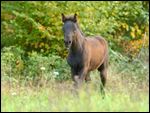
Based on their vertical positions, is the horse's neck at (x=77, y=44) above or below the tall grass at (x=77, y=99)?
above

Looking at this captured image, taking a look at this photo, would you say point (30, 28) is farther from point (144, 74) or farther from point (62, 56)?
point (144, 74)

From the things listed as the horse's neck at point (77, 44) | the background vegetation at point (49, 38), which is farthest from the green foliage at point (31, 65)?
the horse's neck at point (77, 44)

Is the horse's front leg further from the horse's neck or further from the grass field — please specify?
the grass field

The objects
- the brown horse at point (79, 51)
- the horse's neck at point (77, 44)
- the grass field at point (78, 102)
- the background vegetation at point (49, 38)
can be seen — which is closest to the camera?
the grass field at point (78, 102)

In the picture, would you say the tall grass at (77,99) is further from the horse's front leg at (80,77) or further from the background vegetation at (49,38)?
the background vegetation at (49,38)

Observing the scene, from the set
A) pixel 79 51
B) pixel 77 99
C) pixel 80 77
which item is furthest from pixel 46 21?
pixel 77 99

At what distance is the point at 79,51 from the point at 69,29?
2.33ft

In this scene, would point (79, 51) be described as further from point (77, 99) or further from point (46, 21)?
point (46, 21)

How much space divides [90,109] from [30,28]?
11.0 metres

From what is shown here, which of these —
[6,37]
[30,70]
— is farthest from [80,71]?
[6,37]

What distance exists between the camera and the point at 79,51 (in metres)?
11.6

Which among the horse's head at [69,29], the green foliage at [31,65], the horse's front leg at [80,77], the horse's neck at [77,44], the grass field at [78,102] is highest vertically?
the horse's head at [69,29]

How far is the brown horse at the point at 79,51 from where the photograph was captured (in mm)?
11062

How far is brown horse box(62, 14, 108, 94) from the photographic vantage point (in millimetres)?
11062
